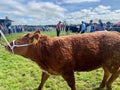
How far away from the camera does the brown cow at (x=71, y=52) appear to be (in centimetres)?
604

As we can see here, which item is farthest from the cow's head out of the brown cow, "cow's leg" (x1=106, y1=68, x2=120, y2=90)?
"cow's leg" (x1=106, y1=68, x2=120, y2=90)

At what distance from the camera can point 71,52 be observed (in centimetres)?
622

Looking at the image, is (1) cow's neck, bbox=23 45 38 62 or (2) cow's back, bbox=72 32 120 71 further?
(2) cow's back, bbox=72 32 120 71

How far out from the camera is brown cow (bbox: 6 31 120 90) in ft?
19.8

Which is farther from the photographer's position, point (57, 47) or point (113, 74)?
point (113, 74)

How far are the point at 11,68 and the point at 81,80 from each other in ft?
11.1

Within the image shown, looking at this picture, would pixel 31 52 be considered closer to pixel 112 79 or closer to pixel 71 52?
pixel 71 52

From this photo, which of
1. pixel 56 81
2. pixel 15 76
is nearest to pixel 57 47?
pixel 56 81

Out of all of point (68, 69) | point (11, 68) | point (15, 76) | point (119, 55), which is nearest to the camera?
point (68, 69)

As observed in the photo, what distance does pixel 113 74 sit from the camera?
21.9 feet

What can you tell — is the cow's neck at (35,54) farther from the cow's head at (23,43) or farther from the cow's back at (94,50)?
the cow's back at (94,50)

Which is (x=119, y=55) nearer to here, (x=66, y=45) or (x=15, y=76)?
(x=66, y=45)

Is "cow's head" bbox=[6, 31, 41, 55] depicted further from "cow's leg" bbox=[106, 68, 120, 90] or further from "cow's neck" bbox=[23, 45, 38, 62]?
"cow's leg" bbox=[106, 68, 120, 90]

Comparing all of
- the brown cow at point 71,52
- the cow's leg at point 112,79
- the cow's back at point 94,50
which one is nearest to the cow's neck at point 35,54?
the brown cow at point 71,52
